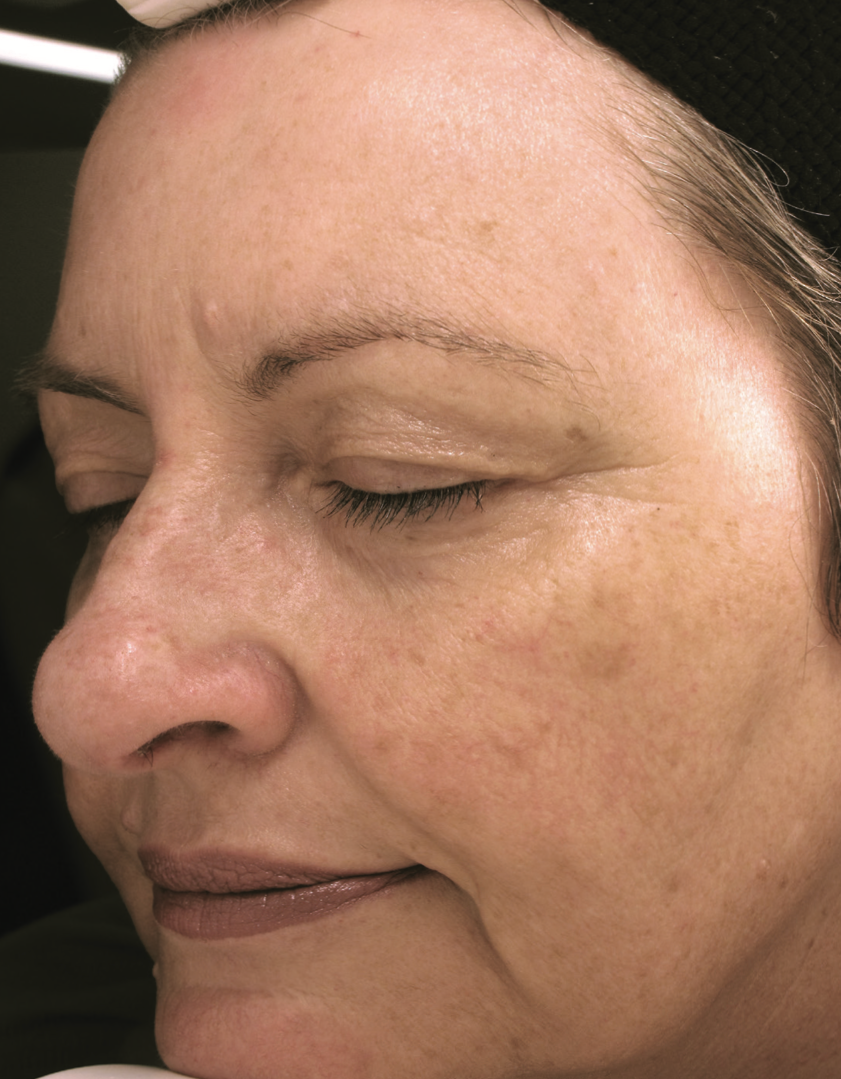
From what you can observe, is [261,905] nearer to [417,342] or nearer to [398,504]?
→ [398,504]

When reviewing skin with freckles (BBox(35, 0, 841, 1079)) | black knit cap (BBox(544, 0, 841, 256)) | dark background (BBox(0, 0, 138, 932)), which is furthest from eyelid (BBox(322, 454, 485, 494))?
dark background (BBox(0, 0, 138, 932))

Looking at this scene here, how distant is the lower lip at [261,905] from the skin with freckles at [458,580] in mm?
14

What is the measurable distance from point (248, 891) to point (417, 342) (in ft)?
1.68

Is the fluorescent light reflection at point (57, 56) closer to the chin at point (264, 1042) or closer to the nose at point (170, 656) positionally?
the nose at point (170, 656)

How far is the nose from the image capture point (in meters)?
0.89

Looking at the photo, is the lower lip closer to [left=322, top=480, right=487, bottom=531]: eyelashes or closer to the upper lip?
the upper lip

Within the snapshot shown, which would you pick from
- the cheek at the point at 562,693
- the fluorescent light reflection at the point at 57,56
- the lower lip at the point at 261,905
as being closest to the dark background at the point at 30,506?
the fluorescent light reflection at the point at 57,56

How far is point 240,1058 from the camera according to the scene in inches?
37.4

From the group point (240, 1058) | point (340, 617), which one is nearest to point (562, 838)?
point (340, 617)

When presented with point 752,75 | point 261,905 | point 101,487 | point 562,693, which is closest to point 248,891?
point 261,905

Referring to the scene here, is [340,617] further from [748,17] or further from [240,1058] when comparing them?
[748,17]

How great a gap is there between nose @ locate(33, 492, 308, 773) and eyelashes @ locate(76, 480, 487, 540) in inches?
2.7

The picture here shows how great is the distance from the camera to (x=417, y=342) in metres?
0.85

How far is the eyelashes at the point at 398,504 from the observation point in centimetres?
89
